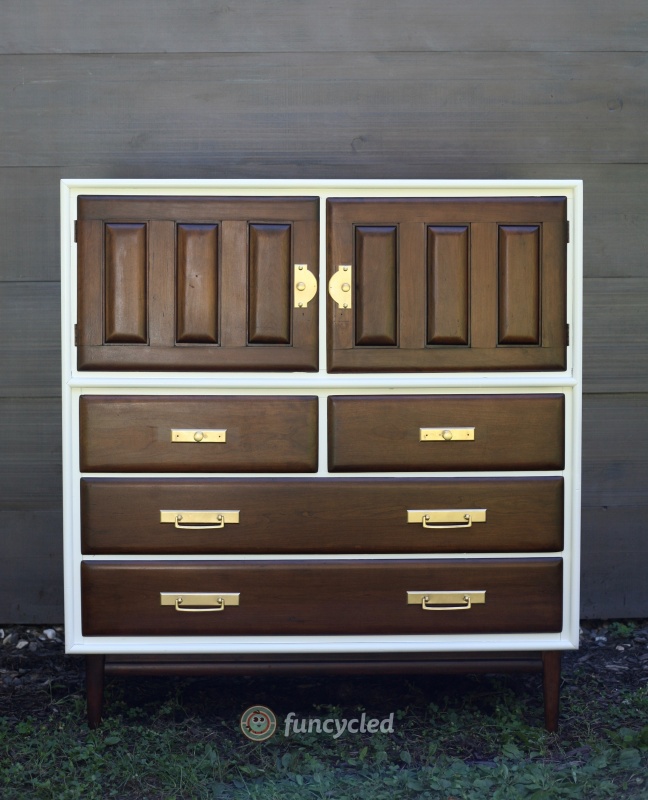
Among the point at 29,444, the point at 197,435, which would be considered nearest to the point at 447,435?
the point at 197,435

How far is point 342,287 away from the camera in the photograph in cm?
205

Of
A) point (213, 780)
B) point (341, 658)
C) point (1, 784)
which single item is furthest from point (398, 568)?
point (1, 784)

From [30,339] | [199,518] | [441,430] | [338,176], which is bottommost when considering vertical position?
[199,518]

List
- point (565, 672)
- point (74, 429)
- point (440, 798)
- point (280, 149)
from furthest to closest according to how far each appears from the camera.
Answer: point (280, 149) → point (565, 672) → point (74, 429) → point (440, 798)

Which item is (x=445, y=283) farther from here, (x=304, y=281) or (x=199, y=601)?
(x=199, y=601)

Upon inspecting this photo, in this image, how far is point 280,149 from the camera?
9.00 feet

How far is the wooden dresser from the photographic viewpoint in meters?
2.04

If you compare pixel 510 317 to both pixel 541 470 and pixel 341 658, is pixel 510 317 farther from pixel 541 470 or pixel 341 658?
pixel 341 658

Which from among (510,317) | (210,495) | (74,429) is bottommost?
(210,495)

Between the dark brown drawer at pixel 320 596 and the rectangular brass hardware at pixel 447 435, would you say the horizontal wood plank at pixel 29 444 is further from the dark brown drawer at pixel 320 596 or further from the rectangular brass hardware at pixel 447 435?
the rectangular brass hardware at pixel 447 435

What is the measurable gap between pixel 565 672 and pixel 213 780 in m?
1.15

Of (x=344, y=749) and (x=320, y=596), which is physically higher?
(x=320, y=596)

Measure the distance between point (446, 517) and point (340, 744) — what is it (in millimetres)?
633

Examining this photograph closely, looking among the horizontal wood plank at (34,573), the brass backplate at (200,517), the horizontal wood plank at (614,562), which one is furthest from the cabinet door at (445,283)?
the horizontal wood plank at (34,573)
